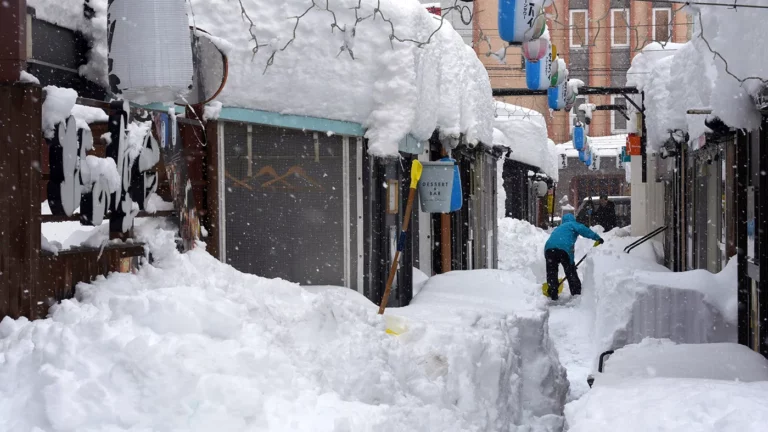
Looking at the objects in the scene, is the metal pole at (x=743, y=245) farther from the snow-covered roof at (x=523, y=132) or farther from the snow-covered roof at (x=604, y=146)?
the snow-covered roof at (x=604, y=146)

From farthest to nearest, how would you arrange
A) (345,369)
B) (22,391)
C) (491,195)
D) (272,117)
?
(491,195), (272,117), (345,369), (22,391)

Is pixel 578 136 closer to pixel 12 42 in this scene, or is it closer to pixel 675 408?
pixel 675 408

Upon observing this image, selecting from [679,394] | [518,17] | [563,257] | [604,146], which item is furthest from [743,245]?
[604,146]

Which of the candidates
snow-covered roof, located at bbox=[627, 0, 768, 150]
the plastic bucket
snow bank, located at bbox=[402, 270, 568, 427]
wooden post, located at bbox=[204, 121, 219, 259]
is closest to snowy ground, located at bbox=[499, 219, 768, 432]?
snow bank, located at bbox=[402, 270, 568, 427]

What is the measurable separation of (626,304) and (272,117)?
548cm

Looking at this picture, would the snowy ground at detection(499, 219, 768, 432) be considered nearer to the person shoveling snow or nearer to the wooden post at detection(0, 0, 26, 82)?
the person shoveling snow

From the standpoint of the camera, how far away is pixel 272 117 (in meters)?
9.09

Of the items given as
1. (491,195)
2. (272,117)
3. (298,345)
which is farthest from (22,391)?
(491,195)

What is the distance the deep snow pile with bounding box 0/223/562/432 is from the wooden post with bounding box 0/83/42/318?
218 mm

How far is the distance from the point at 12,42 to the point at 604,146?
3718 cm

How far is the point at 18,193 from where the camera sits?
4.70 metres

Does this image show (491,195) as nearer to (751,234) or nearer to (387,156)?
(387,156)

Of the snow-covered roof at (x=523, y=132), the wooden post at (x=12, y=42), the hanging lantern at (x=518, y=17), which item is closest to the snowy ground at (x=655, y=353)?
the hanging lantern at (x=518, y=17)

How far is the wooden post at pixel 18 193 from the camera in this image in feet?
15.3
